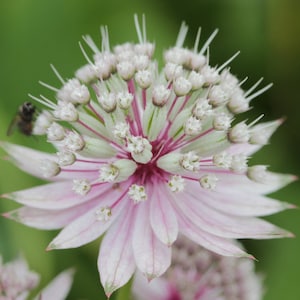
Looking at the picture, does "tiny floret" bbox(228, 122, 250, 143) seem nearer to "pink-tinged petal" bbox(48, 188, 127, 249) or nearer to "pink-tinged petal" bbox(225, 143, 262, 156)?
"pink-tinged petal" bbox(225, 143, 262, 156)

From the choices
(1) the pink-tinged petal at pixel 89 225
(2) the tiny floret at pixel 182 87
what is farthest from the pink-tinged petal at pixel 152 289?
(2) the tiny floret at pixel 182 87

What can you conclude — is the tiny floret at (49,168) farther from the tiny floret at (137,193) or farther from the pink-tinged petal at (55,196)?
the tiny floret at (137,193)

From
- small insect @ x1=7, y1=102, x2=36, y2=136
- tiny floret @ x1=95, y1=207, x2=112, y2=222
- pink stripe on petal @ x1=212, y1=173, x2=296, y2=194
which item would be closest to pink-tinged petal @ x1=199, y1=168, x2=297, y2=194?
pink stripe on petal @ x1=212, y1=173, x2=296, y2=194

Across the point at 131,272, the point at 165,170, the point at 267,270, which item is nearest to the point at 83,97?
the point at 165,170

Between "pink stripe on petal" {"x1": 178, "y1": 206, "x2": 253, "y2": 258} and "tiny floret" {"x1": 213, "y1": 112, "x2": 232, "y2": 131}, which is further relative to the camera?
"tiny floret" {"x1": 213, "y1": 112, "x2": 232, "y2": 131}

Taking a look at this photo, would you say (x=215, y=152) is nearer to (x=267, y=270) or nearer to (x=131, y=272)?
(x=131, y=272)
